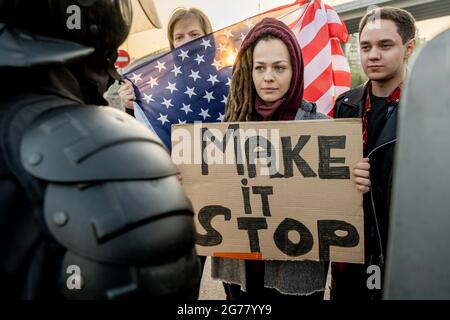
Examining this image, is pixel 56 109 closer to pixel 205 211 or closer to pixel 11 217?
pixel 11 217

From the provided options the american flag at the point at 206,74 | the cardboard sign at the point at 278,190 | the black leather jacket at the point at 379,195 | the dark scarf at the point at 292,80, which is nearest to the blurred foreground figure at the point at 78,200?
the cardboard sign at the point at 278,190

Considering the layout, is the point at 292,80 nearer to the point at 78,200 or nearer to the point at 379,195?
→ the point at 379,195

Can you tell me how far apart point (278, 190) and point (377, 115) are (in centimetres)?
88

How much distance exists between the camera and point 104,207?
812 mm

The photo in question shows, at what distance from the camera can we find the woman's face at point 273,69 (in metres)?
2.18

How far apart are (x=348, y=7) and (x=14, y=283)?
15.8m

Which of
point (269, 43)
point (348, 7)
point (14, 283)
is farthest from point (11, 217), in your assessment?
point (348, 7)

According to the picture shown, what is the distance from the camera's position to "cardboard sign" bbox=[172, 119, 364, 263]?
187 cm

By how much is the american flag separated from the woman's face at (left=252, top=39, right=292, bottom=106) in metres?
1.13

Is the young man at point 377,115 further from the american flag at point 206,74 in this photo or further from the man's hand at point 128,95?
the man's hand at point 128,95

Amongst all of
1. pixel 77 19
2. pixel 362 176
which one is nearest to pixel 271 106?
pixel 362 176

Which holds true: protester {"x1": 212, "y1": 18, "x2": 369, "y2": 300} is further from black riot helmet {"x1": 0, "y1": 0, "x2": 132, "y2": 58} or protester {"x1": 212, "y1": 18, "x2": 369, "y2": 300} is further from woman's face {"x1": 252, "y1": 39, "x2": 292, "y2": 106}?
black riot helmet {"x1": 0, "y1": 0, "x2": 132, "y2": 58}

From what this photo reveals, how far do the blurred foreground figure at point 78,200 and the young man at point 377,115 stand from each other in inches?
Result: 57.8
